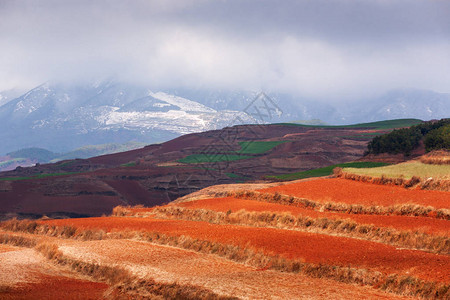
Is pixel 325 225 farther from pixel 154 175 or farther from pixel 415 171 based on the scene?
pixel 154 175

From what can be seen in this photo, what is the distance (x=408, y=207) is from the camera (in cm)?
2162

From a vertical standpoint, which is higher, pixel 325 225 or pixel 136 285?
pixel 136 285

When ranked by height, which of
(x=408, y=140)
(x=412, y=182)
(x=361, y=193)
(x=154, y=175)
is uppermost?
(x=408, y=140)

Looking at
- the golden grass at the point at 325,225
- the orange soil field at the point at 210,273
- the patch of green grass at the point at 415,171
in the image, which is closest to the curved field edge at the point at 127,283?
the orange soil field at the point at 210,273

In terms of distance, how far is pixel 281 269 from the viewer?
12.6 metres

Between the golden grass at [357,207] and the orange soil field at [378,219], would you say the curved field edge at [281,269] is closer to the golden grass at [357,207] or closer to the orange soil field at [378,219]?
the orange soil field at [378,219]

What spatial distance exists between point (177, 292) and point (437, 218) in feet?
46.3

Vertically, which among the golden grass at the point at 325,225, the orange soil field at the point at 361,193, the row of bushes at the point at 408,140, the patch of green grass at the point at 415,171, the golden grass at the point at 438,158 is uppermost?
the row of bushes at the point at 408,140

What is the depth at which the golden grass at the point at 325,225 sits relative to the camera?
15.4 metres

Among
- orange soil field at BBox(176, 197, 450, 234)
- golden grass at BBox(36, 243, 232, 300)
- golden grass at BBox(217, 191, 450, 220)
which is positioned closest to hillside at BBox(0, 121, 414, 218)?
golden grass at BBox(217, 191, 450, 220)

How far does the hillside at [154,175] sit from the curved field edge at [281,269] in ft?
139

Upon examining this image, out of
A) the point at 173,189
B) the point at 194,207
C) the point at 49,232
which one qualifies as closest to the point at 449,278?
the point at 49,232

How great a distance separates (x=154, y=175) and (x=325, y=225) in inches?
2435

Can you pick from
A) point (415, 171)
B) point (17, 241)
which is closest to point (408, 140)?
point (415, 171)
